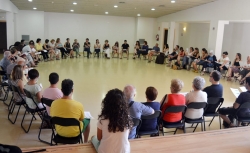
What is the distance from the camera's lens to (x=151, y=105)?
11.2ft

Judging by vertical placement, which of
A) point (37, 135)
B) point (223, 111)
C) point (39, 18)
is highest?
point (39, 18)

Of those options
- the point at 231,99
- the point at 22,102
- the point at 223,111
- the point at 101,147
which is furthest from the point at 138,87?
the point at 101,147

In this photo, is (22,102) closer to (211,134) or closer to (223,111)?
(211,134)

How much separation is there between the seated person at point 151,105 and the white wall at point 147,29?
571 inches

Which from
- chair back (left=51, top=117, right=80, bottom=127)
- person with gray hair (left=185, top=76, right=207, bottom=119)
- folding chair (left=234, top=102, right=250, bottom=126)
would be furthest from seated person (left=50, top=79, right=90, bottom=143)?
folding chair (left=234, top=102, right=250, bottom=126)

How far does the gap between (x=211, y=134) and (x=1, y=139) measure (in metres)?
3.17

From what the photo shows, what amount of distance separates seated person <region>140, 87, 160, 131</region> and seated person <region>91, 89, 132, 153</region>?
1.03m

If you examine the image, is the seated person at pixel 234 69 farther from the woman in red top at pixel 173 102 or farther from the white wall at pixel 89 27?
the white wall at pixel 89 27

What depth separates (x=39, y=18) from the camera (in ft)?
50.8

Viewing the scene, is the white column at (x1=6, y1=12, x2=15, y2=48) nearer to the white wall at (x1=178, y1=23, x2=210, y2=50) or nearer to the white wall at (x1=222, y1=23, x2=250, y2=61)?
the white wall at (x1=178, y1=23, x2=210, y2=50)

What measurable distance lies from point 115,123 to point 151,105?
1.14 m

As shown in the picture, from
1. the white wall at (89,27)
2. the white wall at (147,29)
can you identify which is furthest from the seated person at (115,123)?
the white wall at (147,29)

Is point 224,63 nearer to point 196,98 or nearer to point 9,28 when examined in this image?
point 196,98

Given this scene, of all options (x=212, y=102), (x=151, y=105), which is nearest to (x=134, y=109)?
(x=151, y=105)
